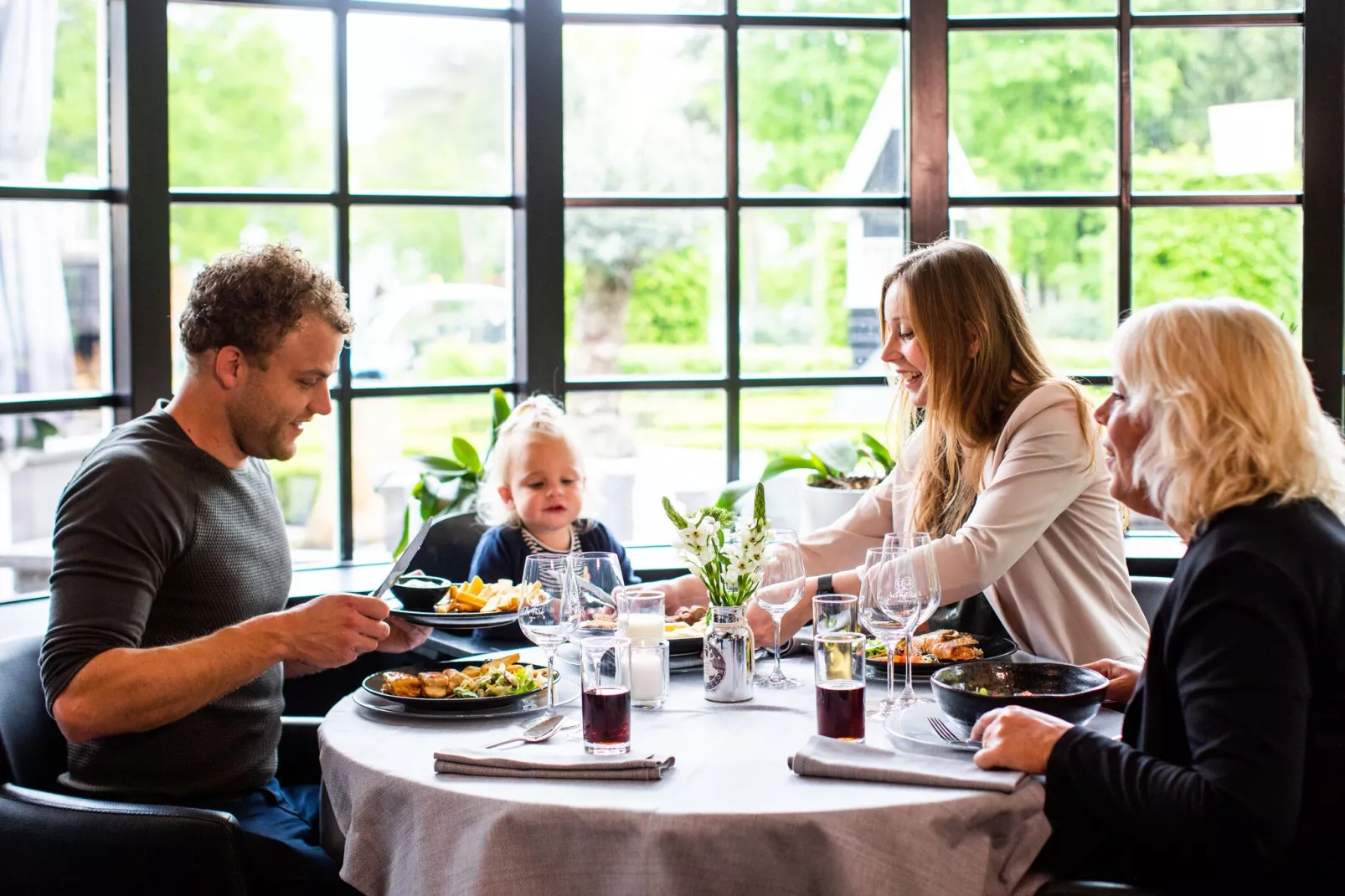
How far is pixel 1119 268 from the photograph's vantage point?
385cm

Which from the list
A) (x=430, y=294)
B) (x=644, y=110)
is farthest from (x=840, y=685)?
(x=644, y=110)

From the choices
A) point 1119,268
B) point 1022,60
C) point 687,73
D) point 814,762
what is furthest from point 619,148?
point 814,762

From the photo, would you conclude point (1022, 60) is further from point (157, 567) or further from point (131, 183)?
point (157, 567)

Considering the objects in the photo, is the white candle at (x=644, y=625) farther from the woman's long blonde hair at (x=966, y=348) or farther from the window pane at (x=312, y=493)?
the window pane at (x=312, y=493)

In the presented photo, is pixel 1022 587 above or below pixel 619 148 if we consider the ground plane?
below

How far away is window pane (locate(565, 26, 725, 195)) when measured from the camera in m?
3.75

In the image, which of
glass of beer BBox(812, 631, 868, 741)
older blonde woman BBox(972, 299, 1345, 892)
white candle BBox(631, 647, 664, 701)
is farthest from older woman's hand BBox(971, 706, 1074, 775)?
white candle BBox(631, 647, 664, 701)

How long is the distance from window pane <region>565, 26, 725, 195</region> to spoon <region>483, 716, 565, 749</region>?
7.10 ft

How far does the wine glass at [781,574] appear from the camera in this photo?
81.8 inches

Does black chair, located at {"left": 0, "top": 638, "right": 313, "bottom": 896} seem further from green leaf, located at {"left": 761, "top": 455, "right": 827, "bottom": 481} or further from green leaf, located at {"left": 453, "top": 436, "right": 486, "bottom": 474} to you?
green leaf, located at {"left": 761, "top": 455, "right": 827, "bottom": 481}

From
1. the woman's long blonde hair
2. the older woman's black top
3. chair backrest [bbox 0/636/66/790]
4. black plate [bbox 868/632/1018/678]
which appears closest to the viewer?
the older woman's black top

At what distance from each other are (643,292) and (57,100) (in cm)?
160

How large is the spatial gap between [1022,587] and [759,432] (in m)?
1.54

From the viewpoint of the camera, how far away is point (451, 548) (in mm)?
3273
